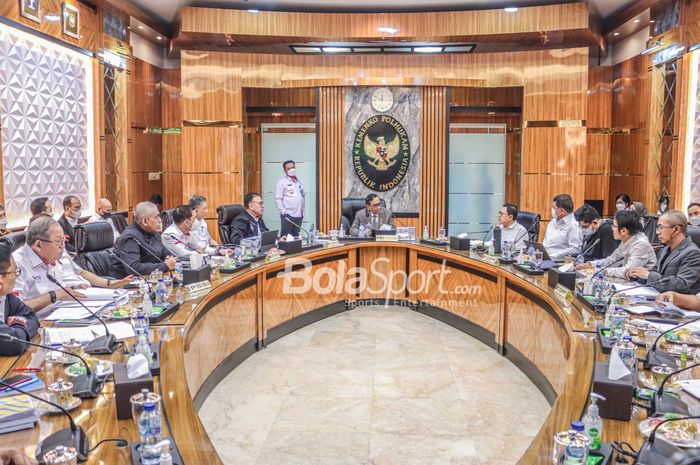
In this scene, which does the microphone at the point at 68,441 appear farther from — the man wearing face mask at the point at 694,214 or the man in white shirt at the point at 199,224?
the man wearing face mask at the point at 694,214

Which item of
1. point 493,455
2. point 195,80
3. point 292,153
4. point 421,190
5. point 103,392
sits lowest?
point 493,455

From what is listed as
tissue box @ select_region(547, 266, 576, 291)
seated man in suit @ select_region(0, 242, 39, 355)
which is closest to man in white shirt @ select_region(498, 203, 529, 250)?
tissue box @ select_region(547, 266, 576, 291)

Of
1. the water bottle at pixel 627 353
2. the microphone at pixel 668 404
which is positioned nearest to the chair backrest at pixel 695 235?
the water bottle at pixel 627 353

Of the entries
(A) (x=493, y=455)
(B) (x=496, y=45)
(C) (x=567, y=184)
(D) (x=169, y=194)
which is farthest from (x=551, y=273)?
(D) (x=169, y=194)

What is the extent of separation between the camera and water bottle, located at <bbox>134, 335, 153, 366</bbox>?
2338 millimetres

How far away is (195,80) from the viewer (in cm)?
847

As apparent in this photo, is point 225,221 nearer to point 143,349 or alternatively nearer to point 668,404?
point 143,349

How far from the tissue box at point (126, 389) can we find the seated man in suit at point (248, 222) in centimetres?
397

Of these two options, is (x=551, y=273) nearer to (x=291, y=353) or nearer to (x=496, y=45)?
(x=291, y=353)

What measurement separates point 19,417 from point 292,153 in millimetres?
8211

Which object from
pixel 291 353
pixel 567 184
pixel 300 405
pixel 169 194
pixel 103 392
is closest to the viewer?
pixel 103 392

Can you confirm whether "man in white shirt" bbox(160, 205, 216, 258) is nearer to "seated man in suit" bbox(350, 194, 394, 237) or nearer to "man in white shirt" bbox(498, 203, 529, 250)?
"seated man in suit" bbox(350, 194, 394, 237)

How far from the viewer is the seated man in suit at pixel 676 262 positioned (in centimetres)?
362

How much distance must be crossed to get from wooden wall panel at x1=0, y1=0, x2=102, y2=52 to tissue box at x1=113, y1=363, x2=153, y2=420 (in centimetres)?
481
